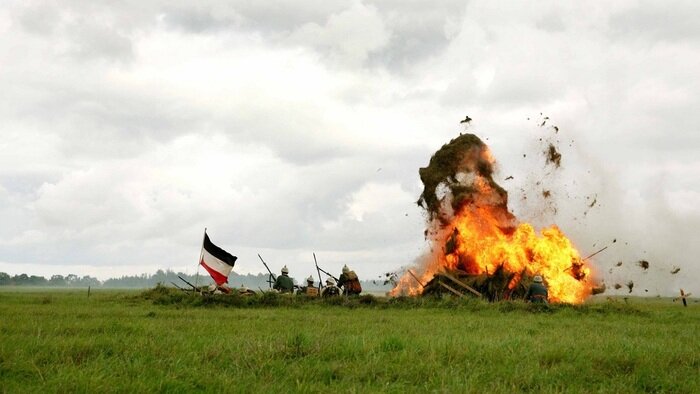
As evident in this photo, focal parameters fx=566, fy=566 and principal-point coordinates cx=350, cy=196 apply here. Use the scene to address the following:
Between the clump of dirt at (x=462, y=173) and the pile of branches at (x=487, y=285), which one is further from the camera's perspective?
the clump of dirt at (x=462, y=173)

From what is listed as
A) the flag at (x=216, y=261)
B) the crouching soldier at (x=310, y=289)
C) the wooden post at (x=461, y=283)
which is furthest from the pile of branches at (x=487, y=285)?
the flag at (x=216, y=261)

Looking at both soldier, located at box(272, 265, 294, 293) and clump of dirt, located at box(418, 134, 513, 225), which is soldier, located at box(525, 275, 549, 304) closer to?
clump of dirt, located at box(418, 134, 513, 225)

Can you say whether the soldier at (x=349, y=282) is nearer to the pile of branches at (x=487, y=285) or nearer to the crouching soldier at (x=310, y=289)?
the crouching soldier at (x=310, y=289)

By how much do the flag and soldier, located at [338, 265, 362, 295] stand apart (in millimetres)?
6510

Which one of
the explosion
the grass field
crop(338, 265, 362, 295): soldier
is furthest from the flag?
the grass field

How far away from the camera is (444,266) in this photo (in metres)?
34.8

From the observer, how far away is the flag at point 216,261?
3200cm

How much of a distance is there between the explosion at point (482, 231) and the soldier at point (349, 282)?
3.64 meters

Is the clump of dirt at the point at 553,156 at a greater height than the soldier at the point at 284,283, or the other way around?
the clump of dirt at the point at 553,156

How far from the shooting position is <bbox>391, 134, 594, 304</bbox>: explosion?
34.7 metres

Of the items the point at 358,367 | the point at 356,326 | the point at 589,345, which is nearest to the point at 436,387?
the point at 358,367

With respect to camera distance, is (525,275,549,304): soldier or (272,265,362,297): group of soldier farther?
(272,265,362,297): group of soldier

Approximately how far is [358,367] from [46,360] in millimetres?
4942

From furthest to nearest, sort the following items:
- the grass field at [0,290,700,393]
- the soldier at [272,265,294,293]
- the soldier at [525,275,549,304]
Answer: the soldier at [272,265,294,293]
the soldier at [525,275,549,304]
the grass field at [0,290,700,393]
